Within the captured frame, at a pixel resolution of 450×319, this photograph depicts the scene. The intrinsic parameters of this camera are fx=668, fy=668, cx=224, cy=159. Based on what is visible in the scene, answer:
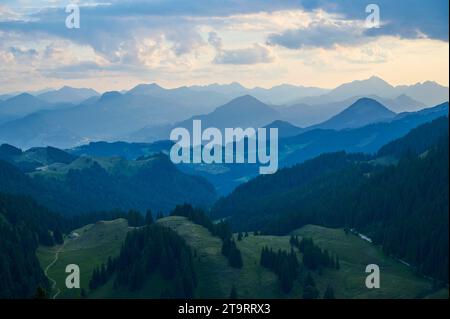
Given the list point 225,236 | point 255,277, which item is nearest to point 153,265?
point 255,277

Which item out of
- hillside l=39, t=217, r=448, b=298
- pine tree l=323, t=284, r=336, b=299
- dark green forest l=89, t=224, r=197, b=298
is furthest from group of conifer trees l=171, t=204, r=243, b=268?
pine tree l=323, t=284, r=336, b=299

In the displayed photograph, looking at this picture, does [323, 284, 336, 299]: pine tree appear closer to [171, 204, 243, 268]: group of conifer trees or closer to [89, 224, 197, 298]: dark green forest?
[171, 204, 243, 268]: group of conifer trees

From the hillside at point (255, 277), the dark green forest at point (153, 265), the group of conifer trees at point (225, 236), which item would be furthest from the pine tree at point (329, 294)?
the dark green forest at point (153, 265)

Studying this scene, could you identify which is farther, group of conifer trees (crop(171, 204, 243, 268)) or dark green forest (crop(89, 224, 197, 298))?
group of conifer trees (crop(171, 204, 243, 268))

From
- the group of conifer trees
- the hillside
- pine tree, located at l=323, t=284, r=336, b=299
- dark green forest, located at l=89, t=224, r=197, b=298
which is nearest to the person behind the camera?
pine tree, located at l=323, t=284, r=336, b=299

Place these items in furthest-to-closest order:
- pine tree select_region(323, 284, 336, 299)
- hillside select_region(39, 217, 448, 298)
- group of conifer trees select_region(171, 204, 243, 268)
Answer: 1. group of conifer trees select_region(171, 204, 243, 268)
2. hillside select_region(39, 217, 448, 298)
3. pine tree select_region(323, 284, 336, 299)

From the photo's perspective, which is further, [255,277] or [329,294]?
[255,277]

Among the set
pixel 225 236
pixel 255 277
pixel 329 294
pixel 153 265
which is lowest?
pixel 329 294

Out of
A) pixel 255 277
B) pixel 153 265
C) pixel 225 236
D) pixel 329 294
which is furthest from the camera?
pixel 225 236

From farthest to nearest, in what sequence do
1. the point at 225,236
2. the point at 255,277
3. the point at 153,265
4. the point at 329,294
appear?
the point at 225,236
the point at 153,265
the point at 255,277
the point at 329,294

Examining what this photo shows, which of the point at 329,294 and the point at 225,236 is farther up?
the point at 225,236

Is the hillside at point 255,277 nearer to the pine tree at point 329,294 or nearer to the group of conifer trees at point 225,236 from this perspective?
the group of conifer trees at point 225,236

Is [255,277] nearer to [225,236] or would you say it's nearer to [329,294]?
[329,294]
